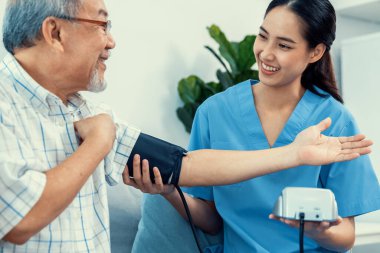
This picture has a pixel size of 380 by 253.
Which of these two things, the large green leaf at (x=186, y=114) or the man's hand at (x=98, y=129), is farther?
the large green leaf at (x=186, y=114)

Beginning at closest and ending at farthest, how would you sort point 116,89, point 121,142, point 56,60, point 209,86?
1. point 56,60
2. point 121,142
3. point 116,89
4. point 209,86

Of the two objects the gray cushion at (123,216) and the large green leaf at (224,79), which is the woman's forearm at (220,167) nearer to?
the gray cushion at (123,216)

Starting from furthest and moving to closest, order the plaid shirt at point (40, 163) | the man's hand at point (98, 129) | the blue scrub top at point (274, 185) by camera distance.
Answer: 1. the blue scrub top at point (274, 185)
2. the man's hand at point (98, 129)
3. the plaid shirt at point (40, 163)

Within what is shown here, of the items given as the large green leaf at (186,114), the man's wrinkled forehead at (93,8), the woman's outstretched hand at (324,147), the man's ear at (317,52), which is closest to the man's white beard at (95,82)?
the man's wrinkled forehead at (93,8)

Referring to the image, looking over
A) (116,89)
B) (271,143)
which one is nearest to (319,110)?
(271,143)

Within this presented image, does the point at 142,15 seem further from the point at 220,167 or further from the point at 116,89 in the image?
the point at 220,167

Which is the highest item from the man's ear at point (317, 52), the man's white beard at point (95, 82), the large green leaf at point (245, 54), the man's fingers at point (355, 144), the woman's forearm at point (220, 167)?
the man's ear at point (317, 52)

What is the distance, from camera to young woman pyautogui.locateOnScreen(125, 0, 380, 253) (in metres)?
1.55

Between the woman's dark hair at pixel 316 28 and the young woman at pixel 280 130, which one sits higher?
the woman's dark hair at pixel 316 28

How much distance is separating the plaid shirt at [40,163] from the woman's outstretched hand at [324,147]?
421 millimetres

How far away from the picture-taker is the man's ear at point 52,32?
3.78ft

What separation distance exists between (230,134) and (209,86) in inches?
57.1

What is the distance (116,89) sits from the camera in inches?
112

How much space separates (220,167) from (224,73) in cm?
170
